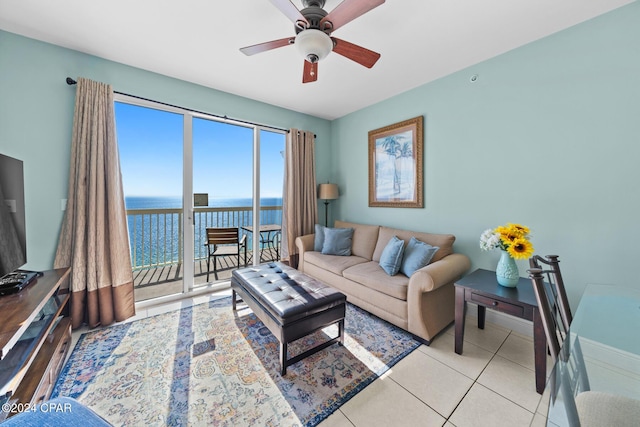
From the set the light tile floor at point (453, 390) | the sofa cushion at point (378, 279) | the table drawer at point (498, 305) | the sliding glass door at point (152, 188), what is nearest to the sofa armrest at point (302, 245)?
the sofa cushion at point (378, 279)

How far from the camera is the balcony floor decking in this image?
301 cm

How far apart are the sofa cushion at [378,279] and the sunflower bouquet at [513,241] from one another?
79 cm

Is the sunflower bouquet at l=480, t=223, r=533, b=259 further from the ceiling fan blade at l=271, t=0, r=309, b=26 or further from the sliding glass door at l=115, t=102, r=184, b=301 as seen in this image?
the sliding glass door at l=115, t=102, r=184, b=301

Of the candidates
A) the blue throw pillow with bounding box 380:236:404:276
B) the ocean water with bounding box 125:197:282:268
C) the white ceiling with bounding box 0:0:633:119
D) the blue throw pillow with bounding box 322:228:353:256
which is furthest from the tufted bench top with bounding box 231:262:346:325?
the white ceiling with bounding box 0:0:633:119

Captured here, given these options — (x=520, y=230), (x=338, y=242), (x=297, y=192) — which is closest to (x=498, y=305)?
(x=520, y=230)

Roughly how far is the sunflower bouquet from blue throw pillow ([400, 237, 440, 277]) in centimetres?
49

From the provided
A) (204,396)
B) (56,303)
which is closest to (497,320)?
(204,396)

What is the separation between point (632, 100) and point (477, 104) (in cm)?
103

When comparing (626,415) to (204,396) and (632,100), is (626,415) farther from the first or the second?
(632,100)

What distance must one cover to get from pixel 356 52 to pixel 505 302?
219 centimetres

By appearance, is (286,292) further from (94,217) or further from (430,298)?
(94,217)

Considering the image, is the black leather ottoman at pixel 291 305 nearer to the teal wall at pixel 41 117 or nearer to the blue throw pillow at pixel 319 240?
the blue throw pillow at pixel 319 240

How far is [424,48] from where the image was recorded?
2180 millimetres

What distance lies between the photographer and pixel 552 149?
201cm
